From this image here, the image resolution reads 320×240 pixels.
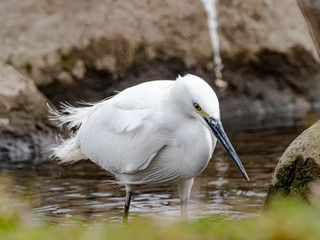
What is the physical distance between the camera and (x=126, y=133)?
624cm

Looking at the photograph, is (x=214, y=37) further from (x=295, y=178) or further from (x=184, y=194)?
(x=295, y=178)

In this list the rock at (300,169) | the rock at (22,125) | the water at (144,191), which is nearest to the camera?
the rock at (300,169)

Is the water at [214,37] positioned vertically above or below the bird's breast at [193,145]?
above

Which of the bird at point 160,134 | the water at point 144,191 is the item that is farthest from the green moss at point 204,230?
the water at point 144,191

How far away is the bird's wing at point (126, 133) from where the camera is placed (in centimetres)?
592

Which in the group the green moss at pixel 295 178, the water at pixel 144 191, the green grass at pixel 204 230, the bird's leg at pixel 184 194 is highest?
the green grass at pixel 204 230

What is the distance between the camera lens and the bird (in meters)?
5.48

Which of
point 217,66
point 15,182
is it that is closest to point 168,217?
point 15,182

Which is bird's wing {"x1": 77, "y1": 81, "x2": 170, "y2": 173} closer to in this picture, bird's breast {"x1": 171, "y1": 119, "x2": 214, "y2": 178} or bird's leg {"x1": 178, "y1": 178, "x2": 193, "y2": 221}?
bird's breast {"x1": 171, "y1": 119, "x2": 214, "y2": 178}

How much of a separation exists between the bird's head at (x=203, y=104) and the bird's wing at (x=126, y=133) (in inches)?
13.1

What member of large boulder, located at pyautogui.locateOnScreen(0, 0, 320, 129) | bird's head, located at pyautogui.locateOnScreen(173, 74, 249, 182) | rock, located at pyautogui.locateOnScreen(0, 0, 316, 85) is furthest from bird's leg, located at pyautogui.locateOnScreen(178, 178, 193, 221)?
rock, located at pyautogui.locateOnScreen(0, 0, 316, 85)

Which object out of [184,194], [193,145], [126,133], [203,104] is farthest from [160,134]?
[184,194]

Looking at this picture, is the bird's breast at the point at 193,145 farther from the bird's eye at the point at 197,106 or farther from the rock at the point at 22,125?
the rock at the point at 22,125

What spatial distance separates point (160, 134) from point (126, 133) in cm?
48
